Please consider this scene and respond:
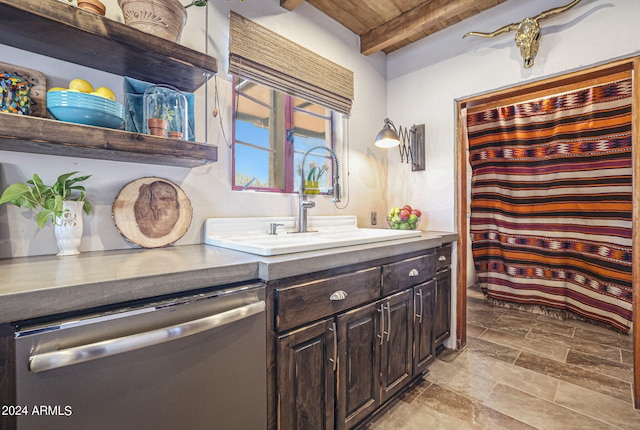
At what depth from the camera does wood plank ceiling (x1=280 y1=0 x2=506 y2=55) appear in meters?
1.99

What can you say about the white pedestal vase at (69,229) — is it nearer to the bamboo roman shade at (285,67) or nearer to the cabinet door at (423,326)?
the bamboo roman shade at (285,67)

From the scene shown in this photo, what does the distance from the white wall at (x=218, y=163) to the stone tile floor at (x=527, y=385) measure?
1.30 m

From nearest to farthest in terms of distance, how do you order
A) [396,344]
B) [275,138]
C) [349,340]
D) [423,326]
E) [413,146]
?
1. [349,340]
2. [396,344]
3. [423,326]
4. [275,138]
5. [413,146]

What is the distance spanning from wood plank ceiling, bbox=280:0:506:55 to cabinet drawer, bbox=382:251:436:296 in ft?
5.38

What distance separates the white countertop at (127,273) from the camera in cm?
65

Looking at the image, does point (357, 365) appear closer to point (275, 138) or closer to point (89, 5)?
point (275, 138)

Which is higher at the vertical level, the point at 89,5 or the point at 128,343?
the point at 89,5

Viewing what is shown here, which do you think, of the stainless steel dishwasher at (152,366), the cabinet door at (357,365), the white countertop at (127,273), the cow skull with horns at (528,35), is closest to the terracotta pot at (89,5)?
the white countertop at (127,273)

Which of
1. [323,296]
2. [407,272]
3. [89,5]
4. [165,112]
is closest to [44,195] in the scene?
[165,112]

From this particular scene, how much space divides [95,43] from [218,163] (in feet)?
2.26

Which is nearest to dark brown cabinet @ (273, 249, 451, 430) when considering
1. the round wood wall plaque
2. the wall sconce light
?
the round wood wall plaque

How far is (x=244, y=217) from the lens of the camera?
1691mm

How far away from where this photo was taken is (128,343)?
28.2 inches

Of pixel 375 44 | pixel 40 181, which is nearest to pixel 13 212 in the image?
pixel 40 181
